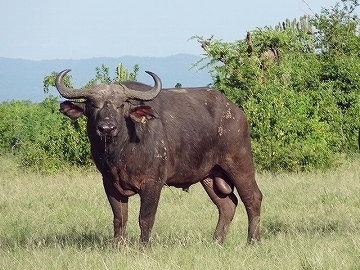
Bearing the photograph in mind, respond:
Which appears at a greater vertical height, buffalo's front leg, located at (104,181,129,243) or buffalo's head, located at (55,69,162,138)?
buffalo's head, located at (55,69,162,138)

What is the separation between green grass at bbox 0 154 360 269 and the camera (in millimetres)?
6746

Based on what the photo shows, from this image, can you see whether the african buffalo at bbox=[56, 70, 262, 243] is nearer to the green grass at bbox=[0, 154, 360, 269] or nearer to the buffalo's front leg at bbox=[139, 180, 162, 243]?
the buffalo's front leg at bbox=[139, 180, 162, 243]

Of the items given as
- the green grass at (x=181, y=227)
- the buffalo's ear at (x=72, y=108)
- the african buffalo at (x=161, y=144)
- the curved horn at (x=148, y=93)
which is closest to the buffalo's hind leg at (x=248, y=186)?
the african buffalo at (x=161, y=144)

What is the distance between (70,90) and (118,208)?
1.15 meters

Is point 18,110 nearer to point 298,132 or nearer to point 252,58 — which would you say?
point 252,58

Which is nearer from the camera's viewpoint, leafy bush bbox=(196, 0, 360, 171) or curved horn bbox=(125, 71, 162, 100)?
curved horn bbox=(125, 71, 162, 100)

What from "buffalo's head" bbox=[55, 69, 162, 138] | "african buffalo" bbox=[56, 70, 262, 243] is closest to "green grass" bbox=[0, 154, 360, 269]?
"african buffalo" bbox=[56, 70, 262, 243]

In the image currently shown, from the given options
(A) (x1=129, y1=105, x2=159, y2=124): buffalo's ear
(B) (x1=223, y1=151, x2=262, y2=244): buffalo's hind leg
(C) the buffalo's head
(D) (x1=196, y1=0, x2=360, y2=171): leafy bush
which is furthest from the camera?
(D) (x1=196, y1=0, x2=360, y2=171): leafy bush

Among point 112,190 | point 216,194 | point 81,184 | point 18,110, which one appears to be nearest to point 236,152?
point 216,194

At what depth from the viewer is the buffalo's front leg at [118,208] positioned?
8109mm

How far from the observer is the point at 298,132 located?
1617 centimetres

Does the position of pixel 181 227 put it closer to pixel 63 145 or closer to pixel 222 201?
pixel 222 201

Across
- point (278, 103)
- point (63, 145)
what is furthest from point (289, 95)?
point (63, 145)

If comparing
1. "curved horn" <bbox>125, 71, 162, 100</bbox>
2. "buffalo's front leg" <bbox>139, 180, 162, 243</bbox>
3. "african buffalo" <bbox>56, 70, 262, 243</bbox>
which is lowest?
"buffalo's front leg" <bbox>139, 180, 162, 243</bbox>
